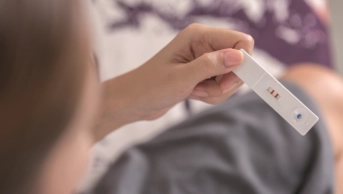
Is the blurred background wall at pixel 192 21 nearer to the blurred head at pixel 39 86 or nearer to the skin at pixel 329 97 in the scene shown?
the skin at pixel 329 97

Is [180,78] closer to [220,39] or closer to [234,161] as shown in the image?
[220,39]

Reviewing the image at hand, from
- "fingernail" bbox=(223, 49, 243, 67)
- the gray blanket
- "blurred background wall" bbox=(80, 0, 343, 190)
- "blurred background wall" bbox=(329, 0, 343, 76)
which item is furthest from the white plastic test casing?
"blurred background wall" bbox=(329, 0, 343, 76)

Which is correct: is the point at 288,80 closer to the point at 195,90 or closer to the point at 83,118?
the point at 195,90

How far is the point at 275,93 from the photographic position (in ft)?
1.36

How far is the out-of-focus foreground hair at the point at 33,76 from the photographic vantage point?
241mm

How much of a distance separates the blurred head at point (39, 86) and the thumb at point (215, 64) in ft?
0.53

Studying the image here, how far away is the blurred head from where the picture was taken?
0.79 feet

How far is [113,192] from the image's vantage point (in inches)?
25.2

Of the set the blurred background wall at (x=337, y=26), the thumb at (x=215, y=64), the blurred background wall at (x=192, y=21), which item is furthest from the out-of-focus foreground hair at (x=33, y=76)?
the blurred background wall at (x=337, y=26)

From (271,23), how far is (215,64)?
0.60 meters

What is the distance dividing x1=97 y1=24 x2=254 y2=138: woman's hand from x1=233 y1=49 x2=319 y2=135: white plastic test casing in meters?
0.01

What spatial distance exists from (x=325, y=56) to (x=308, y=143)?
1.25 feet

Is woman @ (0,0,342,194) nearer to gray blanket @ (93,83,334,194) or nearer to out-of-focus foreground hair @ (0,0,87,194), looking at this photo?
out-of-focus foreground hair @ (0,0,87,194)

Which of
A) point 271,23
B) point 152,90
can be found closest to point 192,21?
point 271,23
